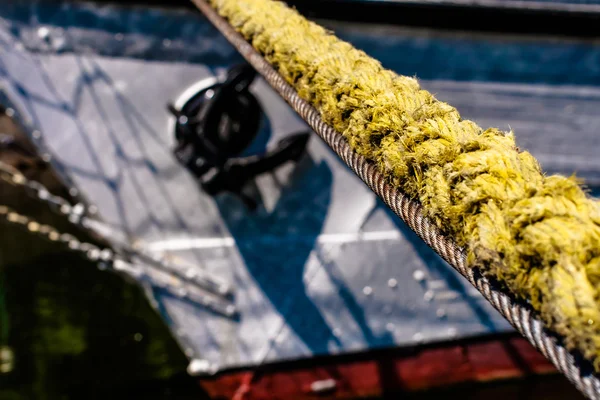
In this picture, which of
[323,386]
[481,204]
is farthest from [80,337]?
[481,204]

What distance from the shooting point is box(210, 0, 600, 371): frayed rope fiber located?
0.94 metres

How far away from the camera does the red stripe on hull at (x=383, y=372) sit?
12.9ft

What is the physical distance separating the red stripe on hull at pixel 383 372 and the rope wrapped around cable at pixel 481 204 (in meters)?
2.93

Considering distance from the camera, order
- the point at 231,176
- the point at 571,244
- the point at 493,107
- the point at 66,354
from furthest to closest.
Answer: the point at 66,354 → the point at 493,107 → the point at 231,176 → the point at 571,244

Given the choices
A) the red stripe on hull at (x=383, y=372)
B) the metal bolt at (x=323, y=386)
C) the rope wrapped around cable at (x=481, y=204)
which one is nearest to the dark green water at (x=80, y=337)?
the red stripe on hull at (x=383, y=372)

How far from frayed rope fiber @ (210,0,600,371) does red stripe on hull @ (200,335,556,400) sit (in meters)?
3.02

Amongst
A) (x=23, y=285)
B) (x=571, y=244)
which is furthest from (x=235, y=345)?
(x=571, y=244)

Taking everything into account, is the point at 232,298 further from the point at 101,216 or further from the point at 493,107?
the point at 493,107

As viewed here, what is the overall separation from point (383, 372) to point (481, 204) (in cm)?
Answer: 337

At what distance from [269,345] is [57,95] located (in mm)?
3329

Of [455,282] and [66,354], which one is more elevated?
[455,282]

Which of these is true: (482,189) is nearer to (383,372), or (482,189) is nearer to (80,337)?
(383,372)

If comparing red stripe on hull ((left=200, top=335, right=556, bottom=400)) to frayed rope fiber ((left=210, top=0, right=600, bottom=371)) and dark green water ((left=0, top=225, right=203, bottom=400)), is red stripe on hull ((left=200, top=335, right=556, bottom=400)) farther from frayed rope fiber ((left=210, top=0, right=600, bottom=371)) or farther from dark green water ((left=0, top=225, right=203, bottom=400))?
frayed rope fiber ((left=210, top=0, right=600, bottom=371))

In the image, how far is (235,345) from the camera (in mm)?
3896
